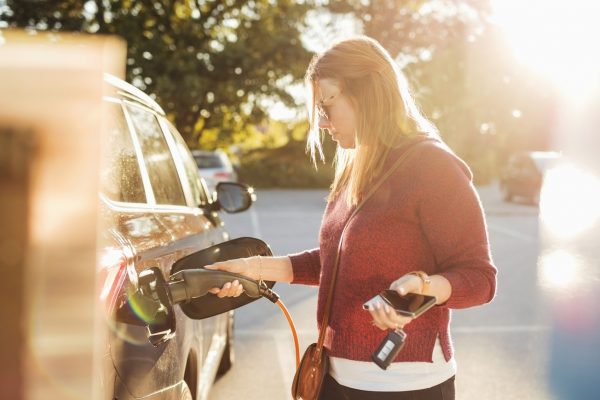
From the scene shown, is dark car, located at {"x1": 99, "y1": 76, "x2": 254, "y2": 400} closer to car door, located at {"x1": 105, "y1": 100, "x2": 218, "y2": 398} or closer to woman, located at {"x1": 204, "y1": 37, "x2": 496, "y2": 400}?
car door, located at {"x1": 105, "y1": 100, "x2": 218, "y2": 398}

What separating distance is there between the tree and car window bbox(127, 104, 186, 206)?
25173 millimetres

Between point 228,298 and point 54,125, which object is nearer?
point 54,125

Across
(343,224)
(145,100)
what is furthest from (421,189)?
(145,100)

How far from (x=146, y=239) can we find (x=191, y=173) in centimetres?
206

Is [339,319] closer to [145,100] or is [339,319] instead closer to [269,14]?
[145,100]

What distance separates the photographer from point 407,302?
2031mm

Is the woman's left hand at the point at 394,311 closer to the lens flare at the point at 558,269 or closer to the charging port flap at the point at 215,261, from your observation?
the charging port flap at the point at 215,261

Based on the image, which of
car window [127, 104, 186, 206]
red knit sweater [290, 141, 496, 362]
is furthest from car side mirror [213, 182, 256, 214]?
red knit sweater [290, 141, 496, 362]

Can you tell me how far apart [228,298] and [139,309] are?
1.39ft

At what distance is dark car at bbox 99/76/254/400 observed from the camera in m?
2.14

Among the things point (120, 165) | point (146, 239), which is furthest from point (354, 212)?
point (120, 165)

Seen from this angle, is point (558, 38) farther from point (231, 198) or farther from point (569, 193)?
point (231, 198)

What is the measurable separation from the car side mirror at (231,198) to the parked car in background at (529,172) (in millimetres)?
19022

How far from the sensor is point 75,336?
A: 5.45ft
